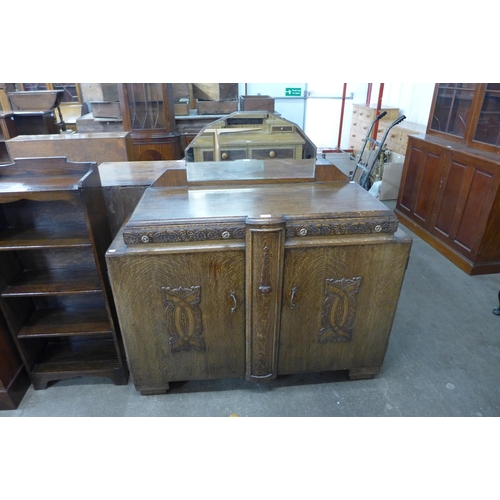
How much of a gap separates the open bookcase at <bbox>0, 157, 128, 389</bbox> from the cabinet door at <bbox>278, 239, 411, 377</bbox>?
88 centimetres

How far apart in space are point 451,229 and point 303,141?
6.36ft

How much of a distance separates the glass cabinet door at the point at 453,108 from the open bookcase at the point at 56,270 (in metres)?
3.05

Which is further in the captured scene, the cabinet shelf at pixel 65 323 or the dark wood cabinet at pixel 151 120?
the dark wood cabinet at pixel 151 120

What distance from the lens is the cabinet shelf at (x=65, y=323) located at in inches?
69.2

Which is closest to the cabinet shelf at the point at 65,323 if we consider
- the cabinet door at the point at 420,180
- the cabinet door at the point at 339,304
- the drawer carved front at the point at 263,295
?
the drawer carved front at the point at 263,295

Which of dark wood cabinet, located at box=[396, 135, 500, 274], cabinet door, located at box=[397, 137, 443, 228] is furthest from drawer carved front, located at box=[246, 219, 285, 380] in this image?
cabinet door, located at box=[397, 137, 443, 228]

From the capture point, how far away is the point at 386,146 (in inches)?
185

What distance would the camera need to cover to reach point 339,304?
165cm

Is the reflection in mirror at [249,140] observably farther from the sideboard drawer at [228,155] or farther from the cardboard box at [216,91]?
the cardboard box at [216,91]

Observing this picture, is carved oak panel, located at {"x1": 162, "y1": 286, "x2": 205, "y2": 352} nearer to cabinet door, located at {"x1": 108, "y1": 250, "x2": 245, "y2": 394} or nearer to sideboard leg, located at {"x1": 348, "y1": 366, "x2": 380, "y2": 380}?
cabinet door, located at {"x1": 108, "y1": 250, "x2": 245, "y2": 394}

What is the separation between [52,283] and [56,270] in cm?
15

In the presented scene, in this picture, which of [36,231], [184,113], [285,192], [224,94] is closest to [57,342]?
[36,231]

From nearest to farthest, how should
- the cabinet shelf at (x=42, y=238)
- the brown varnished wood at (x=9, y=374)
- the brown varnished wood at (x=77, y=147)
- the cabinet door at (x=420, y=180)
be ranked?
1. the cabinet shelf at (x=42, y=238)
2. the brown varnished wood at (x=9, y=374)
3. the brown varnished wood at (x=77, y=147)
4. the cabinet door at (x=420, y=180)

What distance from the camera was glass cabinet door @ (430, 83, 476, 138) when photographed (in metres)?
3.05
